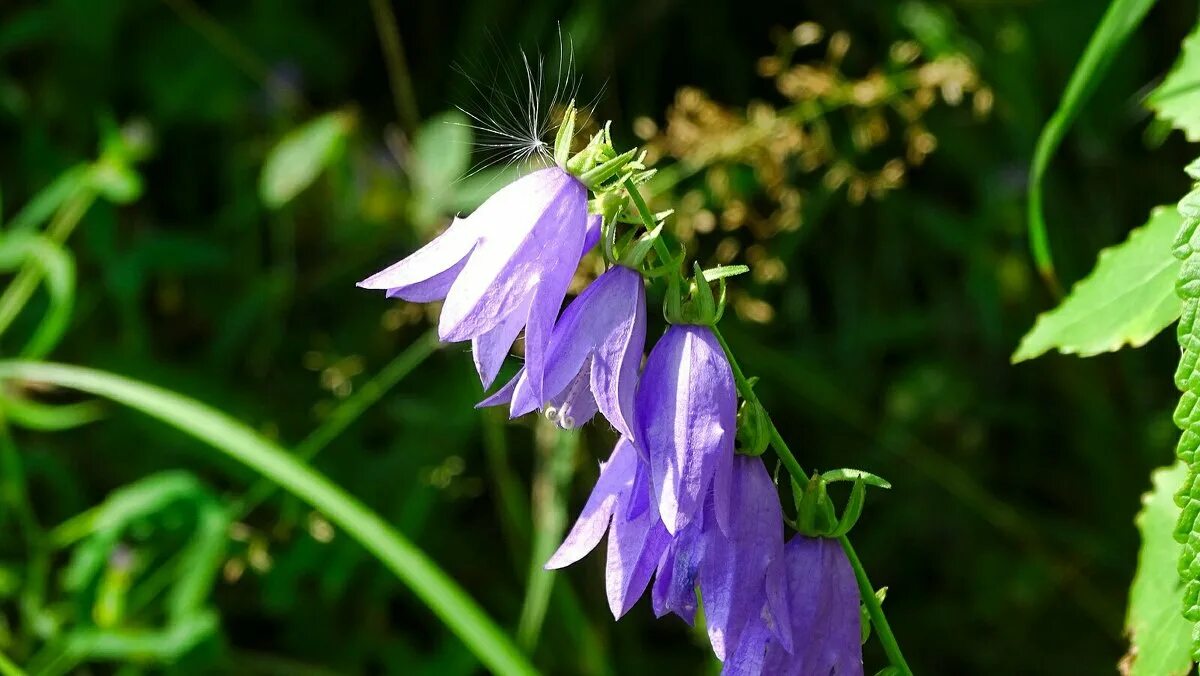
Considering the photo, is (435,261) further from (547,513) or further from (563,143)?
(547,513)

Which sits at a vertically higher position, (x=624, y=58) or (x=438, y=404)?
(x=624, y=58)

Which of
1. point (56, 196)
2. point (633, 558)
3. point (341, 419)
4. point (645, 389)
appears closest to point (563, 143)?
point (645, 389)

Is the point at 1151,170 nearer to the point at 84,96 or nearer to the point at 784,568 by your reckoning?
the point at 784,568

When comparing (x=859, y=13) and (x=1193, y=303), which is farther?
(x=859, y=13)

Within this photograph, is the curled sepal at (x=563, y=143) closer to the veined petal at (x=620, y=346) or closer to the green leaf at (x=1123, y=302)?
the veined petal at (x=620, y=346)

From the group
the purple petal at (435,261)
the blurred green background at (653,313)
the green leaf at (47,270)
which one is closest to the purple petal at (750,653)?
the purple petal at (435,261)

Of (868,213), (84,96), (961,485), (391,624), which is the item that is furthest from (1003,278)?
(84,96)

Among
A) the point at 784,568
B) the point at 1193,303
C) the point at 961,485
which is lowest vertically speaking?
the point at 961,485
